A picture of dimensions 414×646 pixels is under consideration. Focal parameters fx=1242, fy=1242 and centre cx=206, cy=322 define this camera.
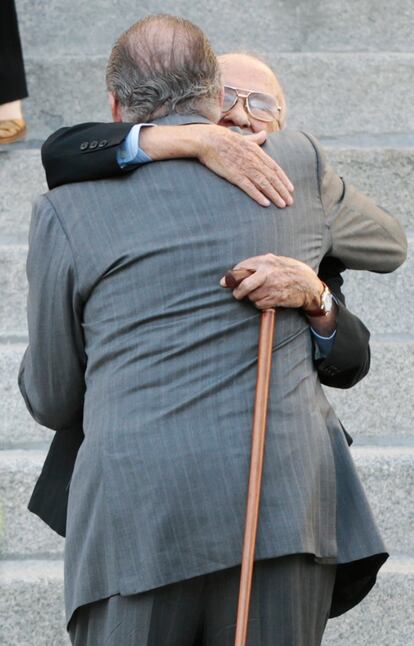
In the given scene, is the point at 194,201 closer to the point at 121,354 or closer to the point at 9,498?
the point at 121,354

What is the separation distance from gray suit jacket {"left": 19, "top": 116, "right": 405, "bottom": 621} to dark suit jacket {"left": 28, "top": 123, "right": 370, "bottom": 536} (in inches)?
1.3

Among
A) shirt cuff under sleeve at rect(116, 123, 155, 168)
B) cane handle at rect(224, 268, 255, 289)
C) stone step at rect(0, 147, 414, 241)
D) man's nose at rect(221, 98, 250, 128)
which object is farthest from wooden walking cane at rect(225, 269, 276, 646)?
stone step at rect(0, 147, 414, 241)

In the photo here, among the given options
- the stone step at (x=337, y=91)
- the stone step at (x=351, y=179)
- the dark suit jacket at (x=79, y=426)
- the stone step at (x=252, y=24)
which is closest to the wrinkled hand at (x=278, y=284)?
the dark suit jacket at (x=79, y=426)

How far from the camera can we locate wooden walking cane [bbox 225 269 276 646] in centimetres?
183

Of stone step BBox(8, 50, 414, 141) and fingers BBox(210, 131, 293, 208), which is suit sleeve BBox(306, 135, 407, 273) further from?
stone step BBox(8, 50, 414, 141)

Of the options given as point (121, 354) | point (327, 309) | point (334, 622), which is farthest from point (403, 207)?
point (121, 354)

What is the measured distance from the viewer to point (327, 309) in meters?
2.04

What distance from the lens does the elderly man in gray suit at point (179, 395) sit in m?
1.87

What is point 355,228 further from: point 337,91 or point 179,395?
point 337,91

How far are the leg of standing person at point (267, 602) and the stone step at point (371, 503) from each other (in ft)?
4.09

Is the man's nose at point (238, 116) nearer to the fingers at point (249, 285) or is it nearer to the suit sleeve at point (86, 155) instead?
the suit sleeve at point (86, 155)

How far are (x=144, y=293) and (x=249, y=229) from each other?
193 mm

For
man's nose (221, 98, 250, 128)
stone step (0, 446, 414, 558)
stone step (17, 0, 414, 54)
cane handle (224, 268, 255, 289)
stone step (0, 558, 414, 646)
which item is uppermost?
cane handle (224, 268, 255, 289)

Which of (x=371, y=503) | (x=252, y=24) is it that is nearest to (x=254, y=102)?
(x=371, y=503)
